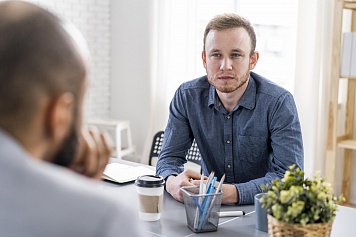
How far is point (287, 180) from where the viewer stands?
5.16ft

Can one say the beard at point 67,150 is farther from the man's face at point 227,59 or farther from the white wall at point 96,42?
the white wall at point 96,42

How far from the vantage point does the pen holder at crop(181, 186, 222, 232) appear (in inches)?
70.4

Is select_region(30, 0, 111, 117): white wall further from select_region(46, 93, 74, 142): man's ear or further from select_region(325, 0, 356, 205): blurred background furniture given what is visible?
select_region(46, 93, 74, 142): man's ear

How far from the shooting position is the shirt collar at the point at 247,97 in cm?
246

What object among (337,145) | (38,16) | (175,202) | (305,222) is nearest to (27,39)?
(38,16)

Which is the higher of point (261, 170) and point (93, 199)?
point (93, 199)

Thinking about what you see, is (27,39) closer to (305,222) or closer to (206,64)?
(305,222)

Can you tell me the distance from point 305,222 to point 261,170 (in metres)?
0.99

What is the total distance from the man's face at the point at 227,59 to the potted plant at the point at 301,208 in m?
0.91

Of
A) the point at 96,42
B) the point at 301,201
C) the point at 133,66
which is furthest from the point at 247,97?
the point at 96,42

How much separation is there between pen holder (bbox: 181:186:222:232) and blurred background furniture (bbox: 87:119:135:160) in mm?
3273

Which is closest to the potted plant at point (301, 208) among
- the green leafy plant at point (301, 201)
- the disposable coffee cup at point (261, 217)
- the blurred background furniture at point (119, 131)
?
the green leafy plant at point (301, 201)

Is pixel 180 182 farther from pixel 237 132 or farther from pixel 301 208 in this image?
pixel 301 208

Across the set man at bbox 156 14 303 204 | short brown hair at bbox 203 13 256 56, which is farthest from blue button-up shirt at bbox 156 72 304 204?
short brown hair at bbox 203 13 256 56
